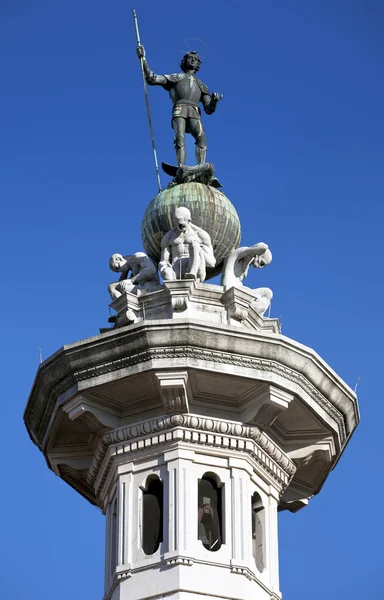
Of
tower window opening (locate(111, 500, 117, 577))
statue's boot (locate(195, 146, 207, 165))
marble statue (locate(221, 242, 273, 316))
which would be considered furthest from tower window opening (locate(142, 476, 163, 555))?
statue's boot (locate(195, 146, 207, 165))

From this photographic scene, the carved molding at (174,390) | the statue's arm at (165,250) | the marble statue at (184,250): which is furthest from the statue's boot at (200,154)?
the carved molding at (174,390)

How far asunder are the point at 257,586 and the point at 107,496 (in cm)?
375

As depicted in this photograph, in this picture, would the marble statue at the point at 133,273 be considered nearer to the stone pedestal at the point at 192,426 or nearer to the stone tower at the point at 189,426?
the stone tower at the point at 189,426

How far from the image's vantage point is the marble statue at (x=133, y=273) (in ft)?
112

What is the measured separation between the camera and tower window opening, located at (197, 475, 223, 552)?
31.4 metres

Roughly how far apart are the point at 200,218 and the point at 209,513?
6.46 meters

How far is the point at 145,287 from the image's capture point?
34.4 m

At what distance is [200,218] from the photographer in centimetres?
3491

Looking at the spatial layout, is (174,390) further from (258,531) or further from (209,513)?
(258,531)

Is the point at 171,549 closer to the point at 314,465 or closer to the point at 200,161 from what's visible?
the point at 314,465

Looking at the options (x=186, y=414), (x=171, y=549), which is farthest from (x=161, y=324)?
(x=171, y=549)

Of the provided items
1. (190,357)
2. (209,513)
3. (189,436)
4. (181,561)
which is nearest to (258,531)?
(209,513)

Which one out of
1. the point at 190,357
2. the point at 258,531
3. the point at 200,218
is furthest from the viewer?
the point at 200,218

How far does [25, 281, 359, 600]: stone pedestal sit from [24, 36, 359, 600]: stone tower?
0.08ft
